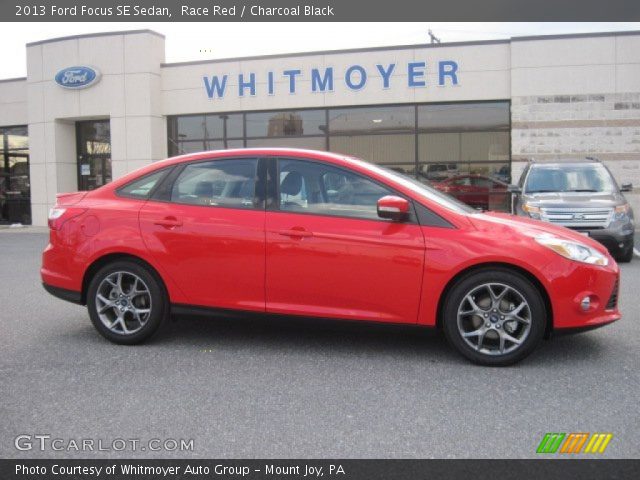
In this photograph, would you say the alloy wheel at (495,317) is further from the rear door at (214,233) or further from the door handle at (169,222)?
the door handle at (169,222)

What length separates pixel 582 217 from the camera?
10000 mm

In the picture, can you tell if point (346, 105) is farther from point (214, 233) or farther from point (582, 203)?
point (214, 233)

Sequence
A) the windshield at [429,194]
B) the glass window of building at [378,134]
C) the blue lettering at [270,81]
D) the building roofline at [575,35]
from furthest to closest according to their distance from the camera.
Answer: the blue lettering at [270,81] < the glass window of building at [378,134] < the building roofline at [575,35] < the windshield at [429,194]

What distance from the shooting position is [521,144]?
54.6ft

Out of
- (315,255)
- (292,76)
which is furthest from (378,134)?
(315,255)

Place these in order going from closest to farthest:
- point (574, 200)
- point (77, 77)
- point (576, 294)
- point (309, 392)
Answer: point (309, 392), point (576, 294), point (574, 200), point (77, 77)

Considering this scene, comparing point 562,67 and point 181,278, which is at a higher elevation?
point 562,67

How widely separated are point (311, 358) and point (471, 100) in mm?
13590

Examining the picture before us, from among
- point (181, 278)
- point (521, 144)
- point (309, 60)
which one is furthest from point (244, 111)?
point (181, 278)

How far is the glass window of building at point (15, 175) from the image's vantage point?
22.0 metres

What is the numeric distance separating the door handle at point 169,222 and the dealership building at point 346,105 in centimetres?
1302

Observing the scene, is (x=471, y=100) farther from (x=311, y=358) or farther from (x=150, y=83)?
(x=311, y=358)

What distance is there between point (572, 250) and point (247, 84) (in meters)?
15.1

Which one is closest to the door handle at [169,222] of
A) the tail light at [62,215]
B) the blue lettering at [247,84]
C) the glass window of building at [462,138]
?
the tail light at [62,215]
